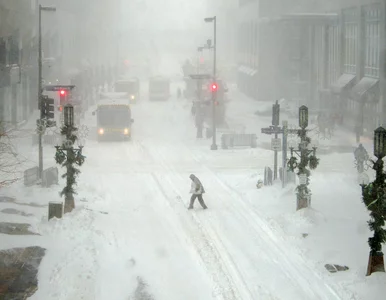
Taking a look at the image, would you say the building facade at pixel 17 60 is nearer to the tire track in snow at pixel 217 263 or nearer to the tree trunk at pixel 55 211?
the tree trunk at pixel 55 211

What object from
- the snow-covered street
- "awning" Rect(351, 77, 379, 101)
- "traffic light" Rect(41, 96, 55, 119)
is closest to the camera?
the snow-covered street

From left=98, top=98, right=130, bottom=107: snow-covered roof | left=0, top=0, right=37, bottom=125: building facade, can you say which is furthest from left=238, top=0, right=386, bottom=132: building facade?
left=0, top=0, right=37, bottom=125: building facade

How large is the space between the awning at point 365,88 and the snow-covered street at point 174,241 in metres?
15.2

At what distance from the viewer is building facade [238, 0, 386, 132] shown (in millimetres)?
48031

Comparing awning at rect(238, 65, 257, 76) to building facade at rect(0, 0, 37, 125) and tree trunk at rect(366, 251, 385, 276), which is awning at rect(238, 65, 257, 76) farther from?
tree trunk at rect(366, 251, 385, 276)

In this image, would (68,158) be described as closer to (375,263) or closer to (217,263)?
(217,263)

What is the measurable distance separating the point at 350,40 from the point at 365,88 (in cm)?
749

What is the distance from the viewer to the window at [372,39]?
1865 inches

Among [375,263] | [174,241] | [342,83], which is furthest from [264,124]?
[375,263]

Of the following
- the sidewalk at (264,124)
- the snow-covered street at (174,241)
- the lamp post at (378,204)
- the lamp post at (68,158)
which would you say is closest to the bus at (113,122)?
the sidewalk at (264,124)

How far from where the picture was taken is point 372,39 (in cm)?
4847

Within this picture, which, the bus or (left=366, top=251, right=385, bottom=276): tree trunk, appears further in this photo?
the bus

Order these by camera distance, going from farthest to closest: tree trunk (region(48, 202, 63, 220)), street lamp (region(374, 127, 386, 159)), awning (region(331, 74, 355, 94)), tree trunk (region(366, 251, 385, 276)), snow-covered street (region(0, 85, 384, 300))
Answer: awning (region(331, 74, 355, 94))
tree trunk (region(48, 202, 63, 220))
tree trunk (region(366, 251, 385, 276))
street lamp (region(374, 127, 386, 159))
snow-covered street (region(0, 85, 384, 300))

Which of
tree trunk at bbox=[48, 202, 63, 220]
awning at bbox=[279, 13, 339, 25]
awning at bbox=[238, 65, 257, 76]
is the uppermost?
awning at bbox=[279, 13, 339, 25]
